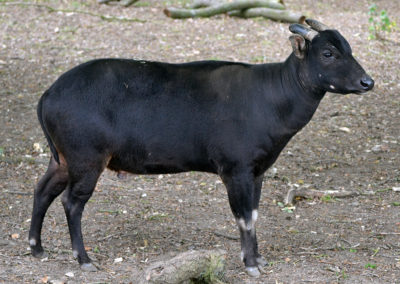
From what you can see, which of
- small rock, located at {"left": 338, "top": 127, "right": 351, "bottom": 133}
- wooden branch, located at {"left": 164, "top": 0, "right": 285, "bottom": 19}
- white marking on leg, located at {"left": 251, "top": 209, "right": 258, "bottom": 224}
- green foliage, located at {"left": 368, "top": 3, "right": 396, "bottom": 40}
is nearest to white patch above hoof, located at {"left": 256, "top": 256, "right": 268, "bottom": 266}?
white marking on leg, located at {"left": 251, "top": 209, "right": 258, "bottom": 224}

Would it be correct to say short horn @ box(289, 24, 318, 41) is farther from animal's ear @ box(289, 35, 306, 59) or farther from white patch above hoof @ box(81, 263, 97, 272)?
white patch above hoof @ box(81, 263, 97, 272)

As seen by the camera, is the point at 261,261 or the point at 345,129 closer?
the point at 261,261

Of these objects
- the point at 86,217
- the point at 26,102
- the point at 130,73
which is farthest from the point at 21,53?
the point at 130,73

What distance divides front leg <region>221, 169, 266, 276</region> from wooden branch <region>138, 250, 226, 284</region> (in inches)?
23.4

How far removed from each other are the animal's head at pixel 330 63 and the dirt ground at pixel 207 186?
142 cm

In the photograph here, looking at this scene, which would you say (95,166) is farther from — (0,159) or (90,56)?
(90,56)

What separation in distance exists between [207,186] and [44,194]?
85.1 inches

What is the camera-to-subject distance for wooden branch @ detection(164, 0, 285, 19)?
1258cm

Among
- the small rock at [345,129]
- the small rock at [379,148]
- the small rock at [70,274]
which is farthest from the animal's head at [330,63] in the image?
the small rock at [345,129]

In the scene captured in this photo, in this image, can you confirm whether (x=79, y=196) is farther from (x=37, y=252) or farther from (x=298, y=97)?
(x=298, y=97)

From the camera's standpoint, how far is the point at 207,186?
7.30m

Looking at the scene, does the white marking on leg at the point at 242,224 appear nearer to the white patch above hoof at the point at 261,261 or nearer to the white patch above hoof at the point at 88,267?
the white patch above hoof at the point at 261,261

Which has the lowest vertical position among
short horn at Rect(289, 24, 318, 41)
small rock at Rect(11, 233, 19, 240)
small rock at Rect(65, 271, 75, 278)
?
small rock at Rect(11, 233, 19, 240)

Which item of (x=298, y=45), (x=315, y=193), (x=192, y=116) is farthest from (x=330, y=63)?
(x=315, y=193)
